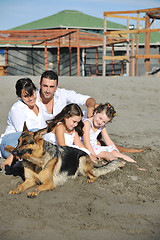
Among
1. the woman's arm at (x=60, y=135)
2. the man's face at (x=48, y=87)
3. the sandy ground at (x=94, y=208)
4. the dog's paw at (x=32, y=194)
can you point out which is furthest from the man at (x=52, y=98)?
the dog's paw at (x=32, y=194)

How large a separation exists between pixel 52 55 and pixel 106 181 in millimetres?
19225

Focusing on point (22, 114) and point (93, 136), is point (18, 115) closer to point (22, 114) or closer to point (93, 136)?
point (22, 114)

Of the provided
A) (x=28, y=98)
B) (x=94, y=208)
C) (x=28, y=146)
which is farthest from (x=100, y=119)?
(x=94, y=208)

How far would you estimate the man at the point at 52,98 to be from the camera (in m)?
4.38

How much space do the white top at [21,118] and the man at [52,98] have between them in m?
0.13

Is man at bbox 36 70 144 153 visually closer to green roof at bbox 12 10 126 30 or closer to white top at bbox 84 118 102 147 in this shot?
white top at bbox 84 118 102 147

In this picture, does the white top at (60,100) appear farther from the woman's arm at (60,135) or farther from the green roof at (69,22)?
the green roof at (69,22)

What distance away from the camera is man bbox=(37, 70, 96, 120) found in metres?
4.38

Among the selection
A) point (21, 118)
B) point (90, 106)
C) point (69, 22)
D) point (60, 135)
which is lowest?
point (60, 135)

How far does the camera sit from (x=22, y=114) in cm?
441

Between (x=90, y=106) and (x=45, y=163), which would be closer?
(x=45, y=163)

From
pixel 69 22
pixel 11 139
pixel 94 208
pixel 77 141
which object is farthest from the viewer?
pixel 69 22

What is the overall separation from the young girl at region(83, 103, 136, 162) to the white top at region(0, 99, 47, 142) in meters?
0.71

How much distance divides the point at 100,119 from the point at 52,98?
809mm
